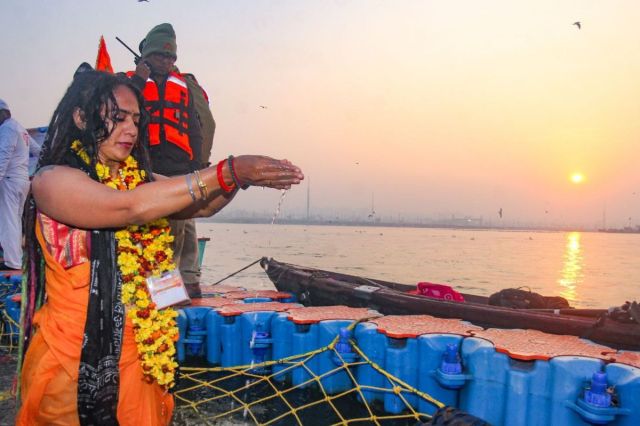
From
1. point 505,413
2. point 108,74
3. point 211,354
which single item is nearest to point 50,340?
point 108,74

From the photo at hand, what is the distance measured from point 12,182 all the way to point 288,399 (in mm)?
5922

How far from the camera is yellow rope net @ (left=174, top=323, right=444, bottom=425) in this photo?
424cm

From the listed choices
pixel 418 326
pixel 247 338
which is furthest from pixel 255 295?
pixel 418 326

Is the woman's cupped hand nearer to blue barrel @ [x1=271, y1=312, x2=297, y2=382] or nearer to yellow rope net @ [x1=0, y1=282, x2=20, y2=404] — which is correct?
blue barrel @ [x1=271, y1=312, x2=297, y2=382]

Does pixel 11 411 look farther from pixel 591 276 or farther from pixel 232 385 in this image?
pixel 591 276

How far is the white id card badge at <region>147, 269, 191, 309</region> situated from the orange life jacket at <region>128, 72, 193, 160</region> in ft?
9.12

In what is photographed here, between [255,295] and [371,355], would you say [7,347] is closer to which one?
[255,295]

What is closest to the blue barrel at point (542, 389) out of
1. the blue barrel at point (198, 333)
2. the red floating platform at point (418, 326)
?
the red floating platform at point (418, 326)

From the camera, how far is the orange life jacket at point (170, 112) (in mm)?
4984

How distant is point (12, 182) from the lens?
7.50 metres

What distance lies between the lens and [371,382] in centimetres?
461

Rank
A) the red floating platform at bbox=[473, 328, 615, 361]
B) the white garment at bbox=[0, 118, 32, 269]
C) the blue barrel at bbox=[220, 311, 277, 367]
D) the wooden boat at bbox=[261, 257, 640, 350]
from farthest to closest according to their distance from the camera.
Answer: the white garment at bbox=[0, 118, 32, 269]
the blue barrel at bbox=[220, 311, 277, 367]
the wooden boat at bbox=[261, 257, 640, 350]
the red floating platform at bbox=[473, 328, 615, 361]

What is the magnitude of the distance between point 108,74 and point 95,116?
0.82ft

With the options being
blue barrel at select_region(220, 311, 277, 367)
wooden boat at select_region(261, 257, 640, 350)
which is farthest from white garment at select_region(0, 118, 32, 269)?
wooden boat at select_region(261, 257, 640, 350)
